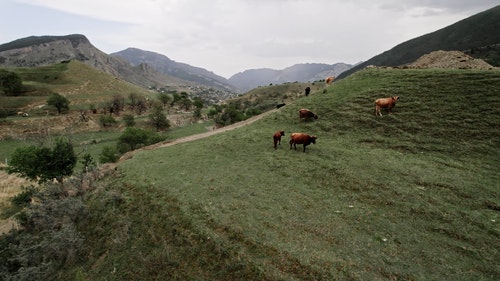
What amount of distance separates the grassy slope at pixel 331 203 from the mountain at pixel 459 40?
120352 mm

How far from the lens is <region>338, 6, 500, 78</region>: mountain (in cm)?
13250

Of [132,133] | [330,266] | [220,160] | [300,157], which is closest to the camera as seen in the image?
[330,266]

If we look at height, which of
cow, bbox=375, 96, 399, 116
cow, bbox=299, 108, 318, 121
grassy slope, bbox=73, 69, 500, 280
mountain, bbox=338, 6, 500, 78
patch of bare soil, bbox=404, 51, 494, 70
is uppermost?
mountain, bbox=338, 6, 500, 78

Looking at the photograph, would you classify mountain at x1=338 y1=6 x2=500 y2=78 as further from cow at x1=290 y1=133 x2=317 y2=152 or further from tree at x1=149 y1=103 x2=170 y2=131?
cow at x1=290 y1=133 x2=317 y2=152

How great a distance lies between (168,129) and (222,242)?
71.8m

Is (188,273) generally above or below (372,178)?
below

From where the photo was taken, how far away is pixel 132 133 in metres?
50.5

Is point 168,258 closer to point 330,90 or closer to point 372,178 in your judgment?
point 372,178

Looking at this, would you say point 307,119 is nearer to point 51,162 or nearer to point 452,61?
point 452,61

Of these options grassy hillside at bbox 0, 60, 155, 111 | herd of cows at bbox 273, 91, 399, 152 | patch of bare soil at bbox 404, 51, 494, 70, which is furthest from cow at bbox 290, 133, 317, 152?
grassy hillside at bbox 0, 60, 155, 111

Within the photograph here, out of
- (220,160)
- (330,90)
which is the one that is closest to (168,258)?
(220,160)

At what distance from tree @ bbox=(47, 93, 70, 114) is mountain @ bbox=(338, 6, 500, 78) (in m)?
151

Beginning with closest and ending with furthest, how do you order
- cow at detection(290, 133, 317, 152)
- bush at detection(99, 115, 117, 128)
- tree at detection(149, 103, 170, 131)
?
cow at detection(290, 133, 317, 152) < bush at detection(99, 115, 117, 128) < tree at detection(149, 103, 170, 131)

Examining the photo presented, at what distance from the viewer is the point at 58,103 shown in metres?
77.8
